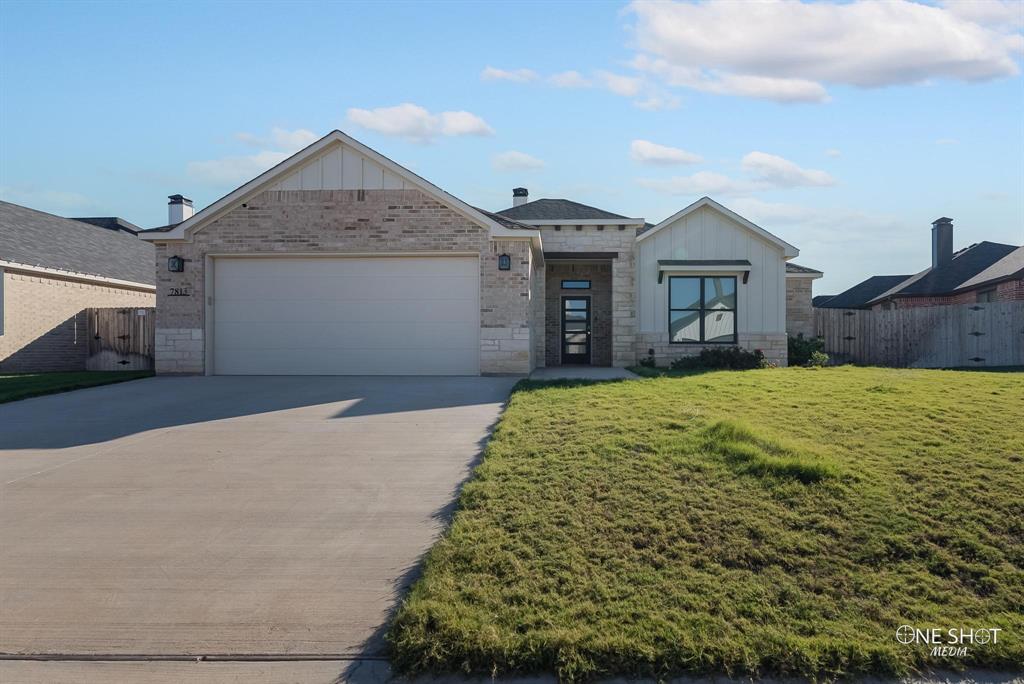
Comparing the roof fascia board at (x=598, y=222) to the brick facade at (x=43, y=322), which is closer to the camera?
the brick facade at (x=43, y=322)

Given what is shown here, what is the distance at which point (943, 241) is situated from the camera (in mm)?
30047

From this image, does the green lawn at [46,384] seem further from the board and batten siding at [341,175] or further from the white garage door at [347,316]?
the board and batten siding at [341,175]

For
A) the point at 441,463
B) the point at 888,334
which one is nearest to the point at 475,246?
the point at 441,463

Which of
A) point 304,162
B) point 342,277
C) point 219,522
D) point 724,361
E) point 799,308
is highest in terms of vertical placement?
point 304,162

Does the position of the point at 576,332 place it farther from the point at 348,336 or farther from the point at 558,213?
the point at 348,336

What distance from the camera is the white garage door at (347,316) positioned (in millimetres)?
14242

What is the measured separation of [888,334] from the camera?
20516mm

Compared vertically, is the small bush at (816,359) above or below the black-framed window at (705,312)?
below

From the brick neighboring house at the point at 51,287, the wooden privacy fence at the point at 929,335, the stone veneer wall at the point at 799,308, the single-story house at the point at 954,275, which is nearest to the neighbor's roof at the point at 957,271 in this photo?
the single-story house at the point at 954,275

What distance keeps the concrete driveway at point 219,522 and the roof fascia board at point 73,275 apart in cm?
976

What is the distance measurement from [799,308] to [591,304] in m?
6.73

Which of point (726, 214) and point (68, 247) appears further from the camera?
point (68, 247)

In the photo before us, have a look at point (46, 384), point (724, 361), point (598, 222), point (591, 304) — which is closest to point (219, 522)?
point (46, 384)

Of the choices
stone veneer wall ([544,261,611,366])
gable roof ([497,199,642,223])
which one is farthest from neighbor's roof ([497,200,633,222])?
stone veneer wall ([544,261,611,366])
